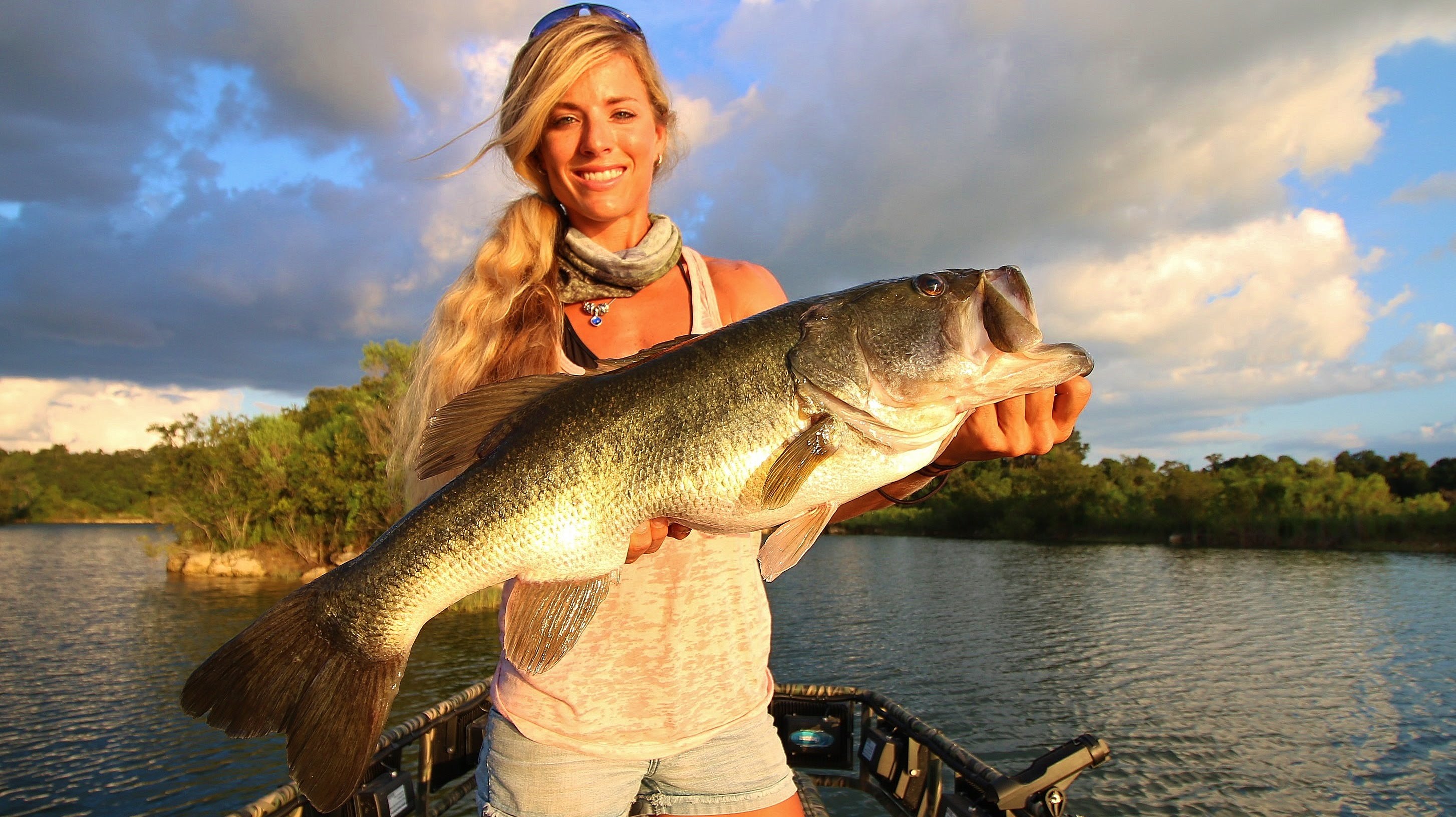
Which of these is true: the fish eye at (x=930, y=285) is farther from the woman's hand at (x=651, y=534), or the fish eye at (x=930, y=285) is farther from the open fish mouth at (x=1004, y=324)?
the woman's hand at (x=651, y=534)

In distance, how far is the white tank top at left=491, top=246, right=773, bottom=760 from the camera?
91.4 inches

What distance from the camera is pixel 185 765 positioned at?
13.8 m

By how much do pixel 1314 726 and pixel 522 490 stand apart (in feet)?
66.3

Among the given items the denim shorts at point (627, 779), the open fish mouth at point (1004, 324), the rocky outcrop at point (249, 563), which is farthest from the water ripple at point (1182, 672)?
the rocky outcrop at point (249, 563)

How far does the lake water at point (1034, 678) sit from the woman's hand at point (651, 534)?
10.9m

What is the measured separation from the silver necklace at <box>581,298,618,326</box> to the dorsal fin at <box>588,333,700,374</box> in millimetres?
505

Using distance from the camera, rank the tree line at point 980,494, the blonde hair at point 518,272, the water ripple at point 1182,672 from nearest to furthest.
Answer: the blonde hair at point 518,272
the water ripple at point 1182,672
the tree line at point 980,494

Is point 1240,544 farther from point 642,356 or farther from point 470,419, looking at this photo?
point 470,419

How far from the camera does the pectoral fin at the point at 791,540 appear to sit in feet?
7.54

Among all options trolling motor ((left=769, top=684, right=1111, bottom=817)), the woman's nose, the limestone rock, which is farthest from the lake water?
the woman's nose

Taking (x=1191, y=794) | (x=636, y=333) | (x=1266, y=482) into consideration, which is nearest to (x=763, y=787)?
(x=636, y=333)

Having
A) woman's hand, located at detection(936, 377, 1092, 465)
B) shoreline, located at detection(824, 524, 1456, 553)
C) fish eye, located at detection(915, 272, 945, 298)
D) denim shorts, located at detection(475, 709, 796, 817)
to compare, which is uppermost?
fish eye, located at detection(915, 272, 945, 298)

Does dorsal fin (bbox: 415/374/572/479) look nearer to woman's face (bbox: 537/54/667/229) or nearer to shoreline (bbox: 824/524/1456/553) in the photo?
woman's face (bbox: 537/54/667/229)

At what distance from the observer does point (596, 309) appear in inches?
115
